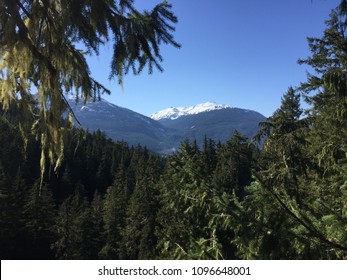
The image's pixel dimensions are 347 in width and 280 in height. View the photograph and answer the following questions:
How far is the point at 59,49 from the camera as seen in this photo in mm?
4660

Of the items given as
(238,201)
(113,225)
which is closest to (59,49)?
(238,201)

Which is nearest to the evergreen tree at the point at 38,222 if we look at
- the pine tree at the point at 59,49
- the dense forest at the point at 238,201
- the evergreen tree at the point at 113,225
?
the dense forest at the point at 238,201

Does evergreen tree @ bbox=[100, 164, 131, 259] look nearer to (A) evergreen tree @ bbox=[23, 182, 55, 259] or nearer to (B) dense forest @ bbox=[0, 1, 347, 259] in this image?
(B) dense forest @ bbox=[0, 1, 347, 259]

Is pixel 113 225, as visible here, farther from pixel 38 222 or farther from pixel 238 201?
pixel 238 201

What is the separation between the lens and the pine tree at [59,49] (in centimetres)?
431

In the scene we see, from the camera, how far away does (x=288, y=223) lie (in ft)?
12.0

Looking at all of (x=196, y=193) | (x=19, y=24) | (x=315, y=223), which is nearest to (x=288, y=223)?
(x=315, y=223)

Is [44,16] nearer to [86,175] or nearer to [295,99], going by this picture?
[295,99]

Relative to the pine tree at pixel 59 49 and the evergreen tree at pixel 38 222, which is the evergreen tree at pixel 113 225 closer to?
the evergreen tree at pixel 38 222

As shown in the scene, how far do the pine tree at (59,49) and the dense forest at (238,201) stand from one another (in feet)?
0.83

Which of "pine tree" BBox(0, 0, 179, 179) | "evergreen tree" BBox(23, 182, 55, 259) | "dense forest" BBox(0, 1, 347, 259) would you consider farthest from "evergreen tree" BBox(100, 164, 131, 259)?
"pine tree" BBox(0, 0, 179, 179)

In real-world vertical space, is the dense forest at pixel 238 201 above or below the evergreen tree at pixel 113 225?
above

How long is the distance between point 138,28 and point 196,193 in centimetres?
305

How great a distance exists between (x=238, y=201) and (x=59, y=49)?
10.2ft
